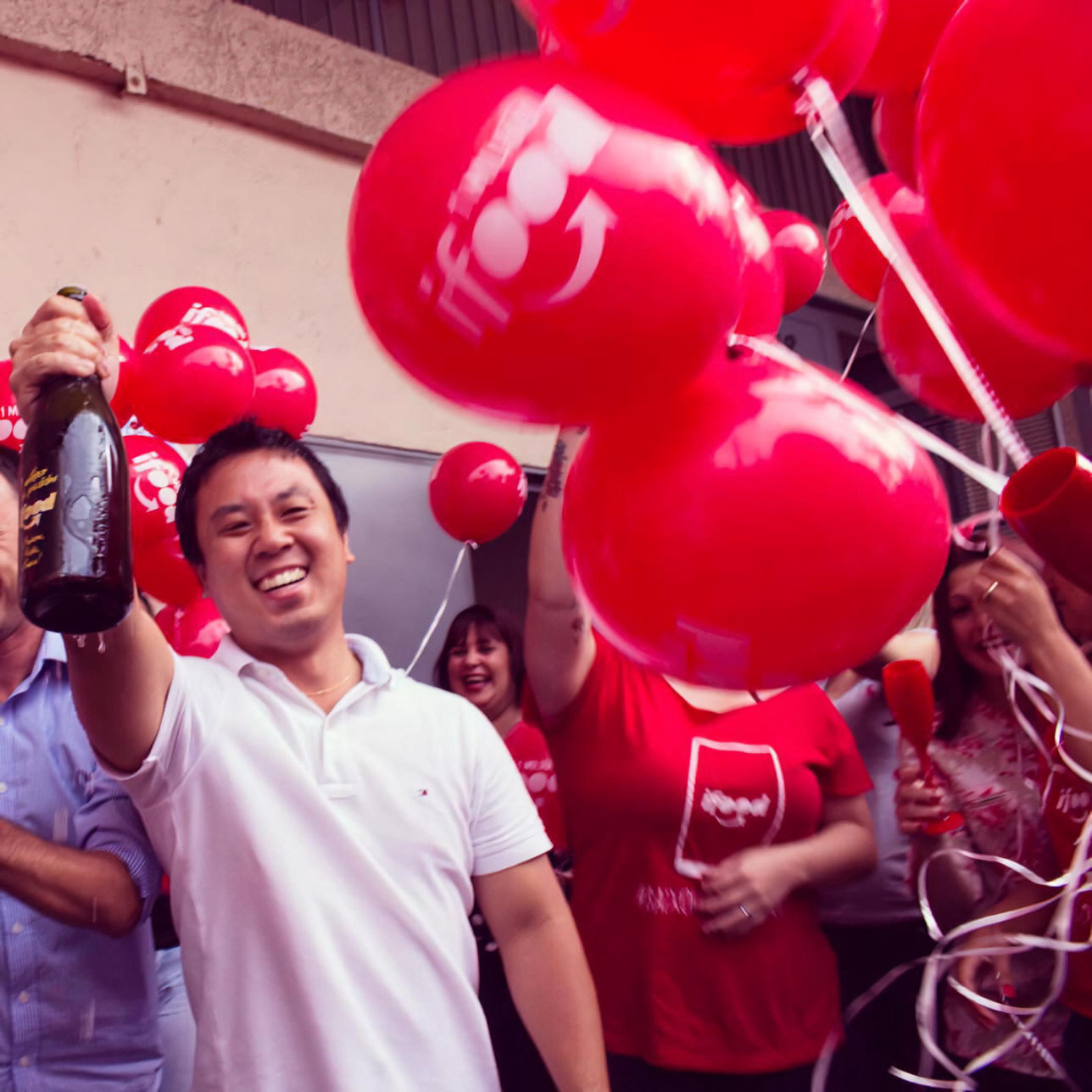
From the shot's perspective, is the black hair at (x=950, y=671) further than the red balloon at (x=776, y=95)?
Yes

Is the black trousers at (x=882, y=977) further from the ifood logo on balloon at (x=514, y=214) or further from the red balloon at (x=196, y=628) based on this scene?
the ifood logo on balloon at (x=514, y=214)

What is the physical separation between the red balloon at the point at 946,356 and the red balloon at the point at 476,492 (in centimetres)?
98

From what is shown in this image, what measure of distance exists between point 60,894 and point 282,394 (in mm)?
1006

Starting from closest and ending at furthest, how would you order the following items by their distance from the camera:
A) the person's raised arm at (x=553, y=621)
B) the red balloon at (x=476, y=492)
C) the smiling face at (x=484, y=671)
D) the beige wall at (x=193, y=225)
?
the person's raised arm at (x=553, y=621) < the red balloon at (x=476, y=492) < the smiling face at (x=484, y=671) < the beige wall at (x=193, y=225)

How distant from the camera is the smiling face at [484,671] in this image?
2148 mm

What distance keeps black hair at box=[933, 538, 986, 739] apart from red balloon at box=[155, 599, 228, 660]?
1101mm

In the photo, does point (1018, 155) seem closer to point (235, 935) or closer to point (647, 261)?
point (647, 261)

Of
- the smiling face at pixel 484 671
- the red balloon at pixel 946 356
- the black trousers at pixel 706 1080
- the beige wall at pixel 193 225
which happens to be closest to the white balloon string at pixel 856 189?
the red balloon at pixel 946 356

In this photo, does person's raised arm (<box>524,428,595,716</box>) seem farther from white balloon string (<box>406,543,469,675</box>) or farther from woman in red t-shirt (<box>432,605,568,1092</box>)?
white balloon string (<box>406,543,469,675</box>)

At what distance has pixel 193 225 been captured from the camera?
2846 mm

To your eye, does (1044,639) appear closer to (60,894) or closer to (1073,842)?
(1073,842)

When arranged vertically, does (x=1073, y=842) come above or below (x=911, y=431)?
below

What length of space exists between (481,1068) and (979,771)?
828 mm

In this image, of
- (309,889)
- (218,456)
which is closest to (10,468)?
(218,456)
